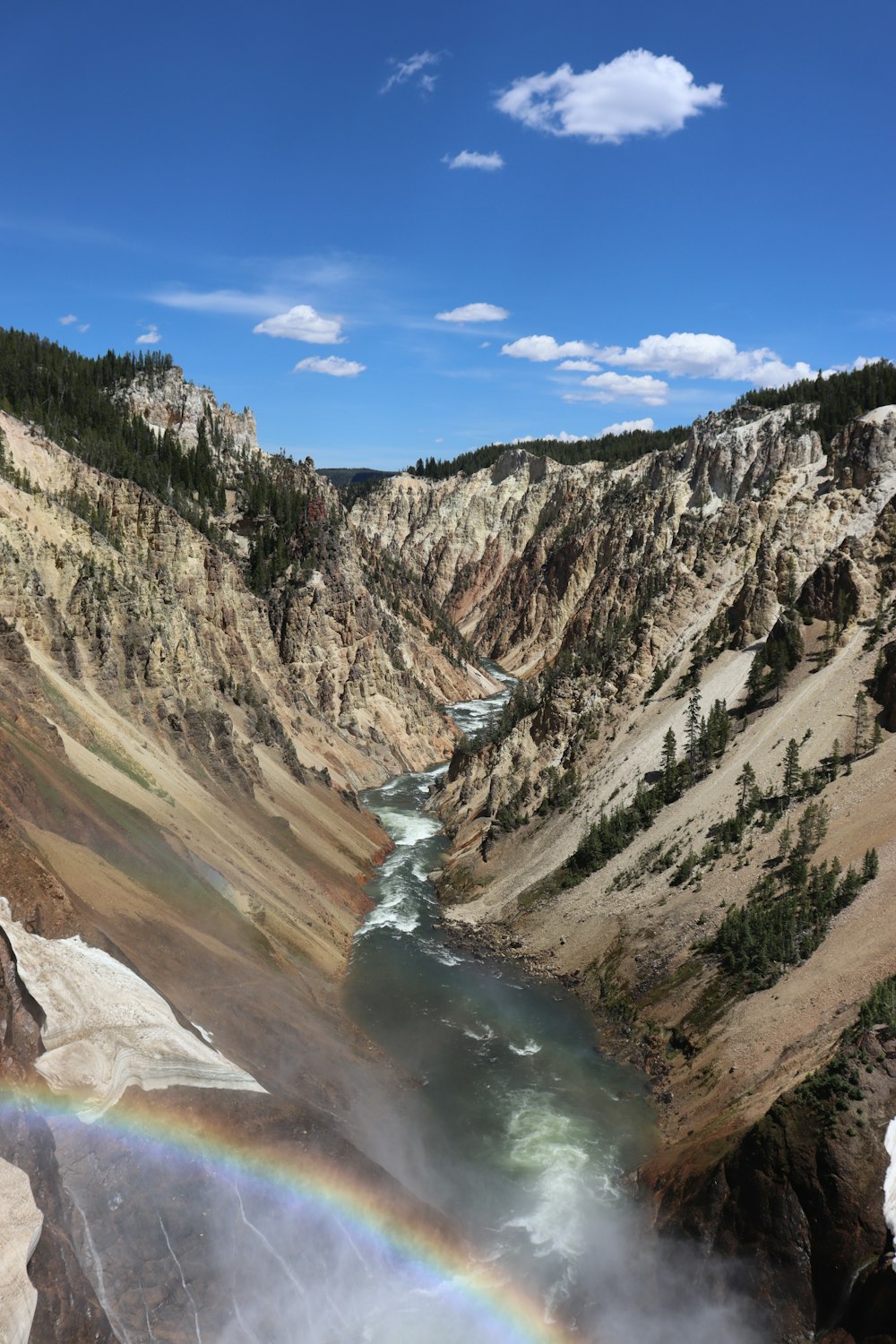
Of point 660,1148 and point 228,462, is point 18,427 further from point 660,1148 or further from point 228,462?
point 660,1148

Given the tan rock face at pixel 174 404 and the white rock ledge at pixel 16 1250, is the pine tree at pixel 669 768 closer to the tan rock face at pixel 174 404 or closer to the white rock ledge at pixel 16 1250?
the white rock ledge at pixel 16 1250

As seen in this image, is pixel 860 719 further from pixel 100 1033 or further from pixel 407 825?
pixel 100 1033

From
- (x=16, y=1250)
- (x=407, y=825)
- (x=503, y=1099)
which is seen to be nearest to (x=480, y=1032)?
(x=503, y=1099)

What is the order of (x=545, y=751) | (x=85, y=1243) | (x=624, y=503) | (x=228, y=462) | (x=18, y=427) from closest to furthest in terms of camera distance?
(x=85, y=1243), (x=545, y=751), (x=18, y=427), (x=228, y=462), (x=624, y=503)

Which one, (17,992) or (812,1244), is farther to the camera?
(812,1244)

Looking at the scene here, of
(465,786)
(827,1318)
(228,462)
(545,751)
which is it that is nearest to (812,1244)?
(827,1318)

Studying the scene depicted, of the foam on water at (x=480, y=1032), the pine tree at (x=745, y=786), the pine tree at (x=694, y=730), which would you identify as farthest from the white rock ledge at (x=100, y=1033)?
the pine tree at (x=694, y=730)
